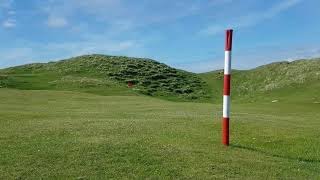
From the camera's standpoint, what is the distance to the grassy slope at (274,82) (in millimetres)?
89062

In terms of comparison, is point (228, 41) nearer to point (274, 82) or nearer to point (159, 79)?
point (274, 82)

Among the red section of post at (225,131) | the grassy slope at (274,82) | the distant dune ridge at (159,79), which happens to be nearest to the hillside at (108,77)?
the distant dune ridge at (159,79)

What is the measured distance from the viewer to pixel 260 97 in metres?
91.1

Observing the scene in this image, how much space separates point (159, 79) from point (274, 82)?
74.8 ft

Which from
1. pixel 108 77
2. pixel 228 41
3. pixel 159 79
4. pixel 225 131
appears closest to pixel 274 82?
pixel 159 79

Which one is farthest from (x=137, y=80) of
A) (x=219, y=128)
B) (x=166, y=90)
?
(x=219, y=128)

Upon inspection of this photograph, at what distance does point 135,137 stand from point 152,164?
399 centimetres

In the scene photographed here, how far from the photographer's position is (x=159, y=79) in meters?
113

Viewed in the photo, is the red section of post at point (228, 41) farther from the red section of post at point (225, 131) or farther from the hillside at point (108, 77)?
the hillside at point (108, 77)

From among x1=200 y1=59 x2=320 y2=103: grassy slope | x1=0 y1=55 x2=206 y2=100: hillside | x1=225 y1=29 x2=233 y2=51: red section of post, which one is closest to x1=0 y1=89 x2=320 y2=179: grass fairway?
x1=225 y1=29 x2=233 y2=51: red section of post

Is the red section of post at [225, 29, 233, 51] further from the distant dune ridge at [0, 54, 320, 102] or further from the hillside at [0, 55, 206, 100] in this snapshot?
the hillside at [0, 55, 206, 100]

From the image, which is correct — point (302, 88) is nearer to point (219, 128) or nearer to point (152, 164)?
point (219, 128)

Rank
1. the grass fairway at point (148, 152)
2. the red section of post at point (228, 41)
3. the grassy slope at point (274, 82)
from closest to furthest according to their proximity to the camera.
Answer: the grass fairway at point (148, 152) < the red section of post at point (228, 41) < the grassy slope at point (274, 82)

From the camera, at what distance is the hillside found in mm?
85938
